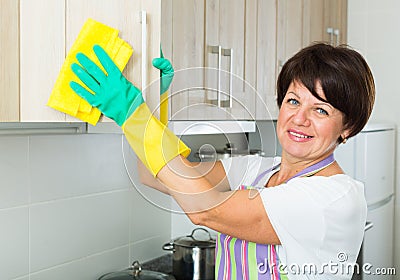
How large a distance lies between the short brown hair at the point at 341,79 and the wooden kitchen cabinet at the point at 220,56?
0.44 ft

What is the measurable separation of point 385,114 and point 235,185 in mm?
1752

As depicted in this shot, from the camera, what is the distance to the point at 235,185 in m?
1.54

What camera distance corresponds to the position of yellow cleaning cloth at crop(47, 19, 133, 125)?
1.09 m

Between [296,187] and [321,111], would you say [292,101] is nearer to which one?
[321,111]

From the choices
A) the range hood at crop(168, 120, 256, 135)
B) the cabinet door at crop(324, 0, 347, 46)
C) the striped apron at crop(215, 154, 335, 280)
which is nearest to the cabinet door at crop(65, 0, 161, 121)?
the range hood at crop(168, 120, 256, 135)

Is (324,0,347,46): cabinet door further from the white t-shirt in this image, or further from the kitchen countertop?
the white t-shirt

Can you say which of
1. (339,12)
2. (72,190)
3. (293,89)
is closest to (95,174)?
(72,190)

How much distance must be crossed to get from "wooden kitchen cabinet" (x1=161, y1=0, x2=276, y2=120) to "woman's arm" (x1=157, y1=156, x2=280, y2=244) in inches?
8.0

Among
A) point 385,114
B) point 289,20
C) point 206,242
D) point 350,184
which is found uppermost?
point 289,20

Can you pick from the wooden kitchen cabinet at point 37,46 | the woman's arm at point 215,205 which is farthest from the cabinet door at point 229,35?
the wooden kitchen cabinet at point 37,46

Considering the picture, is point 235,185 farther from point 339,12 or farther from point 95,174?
point 339,12

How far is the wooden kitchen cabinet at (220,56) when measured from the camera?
142cm

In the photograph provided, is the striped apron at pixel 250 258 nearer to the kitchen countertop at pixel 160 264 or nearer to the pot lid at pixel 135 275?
the pot lid at pixel 135 275

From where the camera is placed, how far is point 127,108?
1.15m
